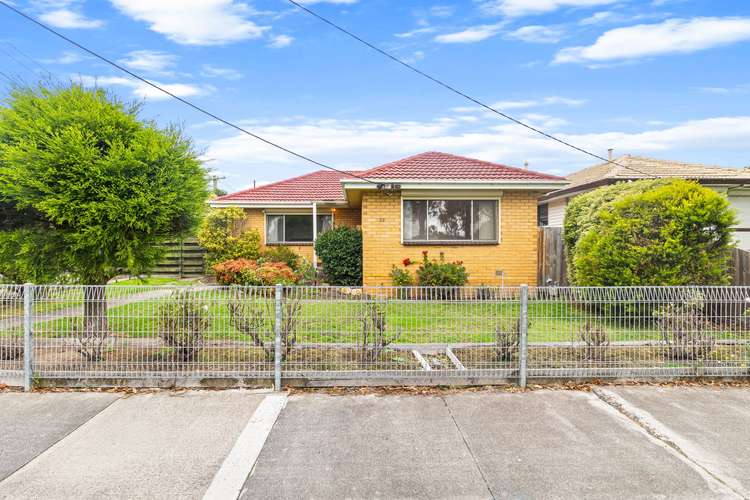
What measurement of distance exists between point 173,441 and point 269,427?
0.80m

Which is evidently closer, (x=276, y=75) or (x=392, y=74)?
(x=392, y=74)

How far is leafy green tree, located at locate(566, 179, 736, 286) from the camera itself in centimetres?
805

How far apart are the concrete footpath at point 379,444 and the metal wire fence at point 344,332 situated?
0.32 m

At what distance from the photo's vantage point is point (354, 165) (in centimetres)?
1991

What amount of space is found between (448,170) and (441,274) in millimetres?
2806

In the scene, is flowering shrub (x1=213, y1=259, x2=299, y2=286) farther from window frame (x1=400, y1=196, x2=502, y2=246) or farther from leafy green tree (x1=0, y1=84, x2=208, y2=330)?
leafy green tree (x1=0, y1=84, x2=208, y2=330)

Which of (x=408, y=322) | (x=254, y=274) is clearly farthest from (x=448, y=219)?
(x=408, y=322)

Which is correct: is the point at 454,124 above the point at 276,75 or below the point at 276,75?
below

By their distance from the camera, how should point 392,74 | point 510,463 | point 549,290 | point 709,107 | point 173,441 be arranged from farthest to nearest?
point 709,107 → point 392,74 → point 549,290 → point 173,441 → point 510,463

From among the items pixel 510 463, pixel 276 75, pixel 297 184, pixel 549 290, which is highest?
pixel 276 75

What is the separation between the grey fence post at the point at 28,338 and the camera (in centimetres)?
517

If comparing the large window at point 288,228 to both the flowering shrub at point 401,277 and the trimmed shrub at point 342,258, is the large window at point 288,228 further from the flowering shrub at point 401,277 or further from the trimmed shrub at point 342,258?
the flowering shrub at point 401,277

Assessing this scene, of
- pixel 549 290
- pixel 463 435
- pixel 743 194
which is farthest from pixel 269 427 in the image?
pixel 743 194

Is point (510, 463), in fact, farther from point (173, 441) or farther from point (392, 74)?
point (392, 74)
